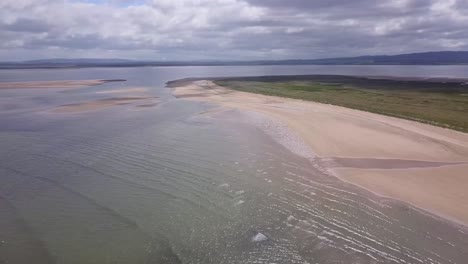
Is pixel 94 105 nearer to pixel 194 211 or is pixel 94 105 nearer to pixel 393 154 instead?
pixel 393 154

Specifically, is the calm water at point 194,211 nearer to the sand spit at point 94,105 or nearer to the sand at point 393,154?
the sand at point 393,154

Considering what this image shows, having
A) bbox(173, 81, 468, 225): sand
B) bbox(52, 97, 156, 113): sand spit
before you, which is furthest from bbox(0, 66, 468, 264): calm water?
bbox(52, 97, 156, 113): sand spit

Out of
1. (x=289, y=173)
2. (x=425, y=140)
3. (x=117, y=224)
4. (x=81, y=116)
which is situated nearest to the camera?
(x=117, y=224)

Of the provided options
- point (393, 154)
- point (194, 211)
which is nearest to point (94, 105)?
point (393, 154)

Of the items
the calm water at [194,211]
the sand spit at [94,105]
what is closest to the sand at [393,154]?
the calm water at [194,211]

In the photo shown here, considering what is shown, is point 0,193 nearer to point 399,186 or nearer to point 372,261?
point 372,261

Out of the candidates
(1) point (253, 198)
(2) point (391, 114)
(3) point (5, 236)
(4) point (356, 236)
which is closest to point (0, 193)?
→ (3) point (5, 236)
